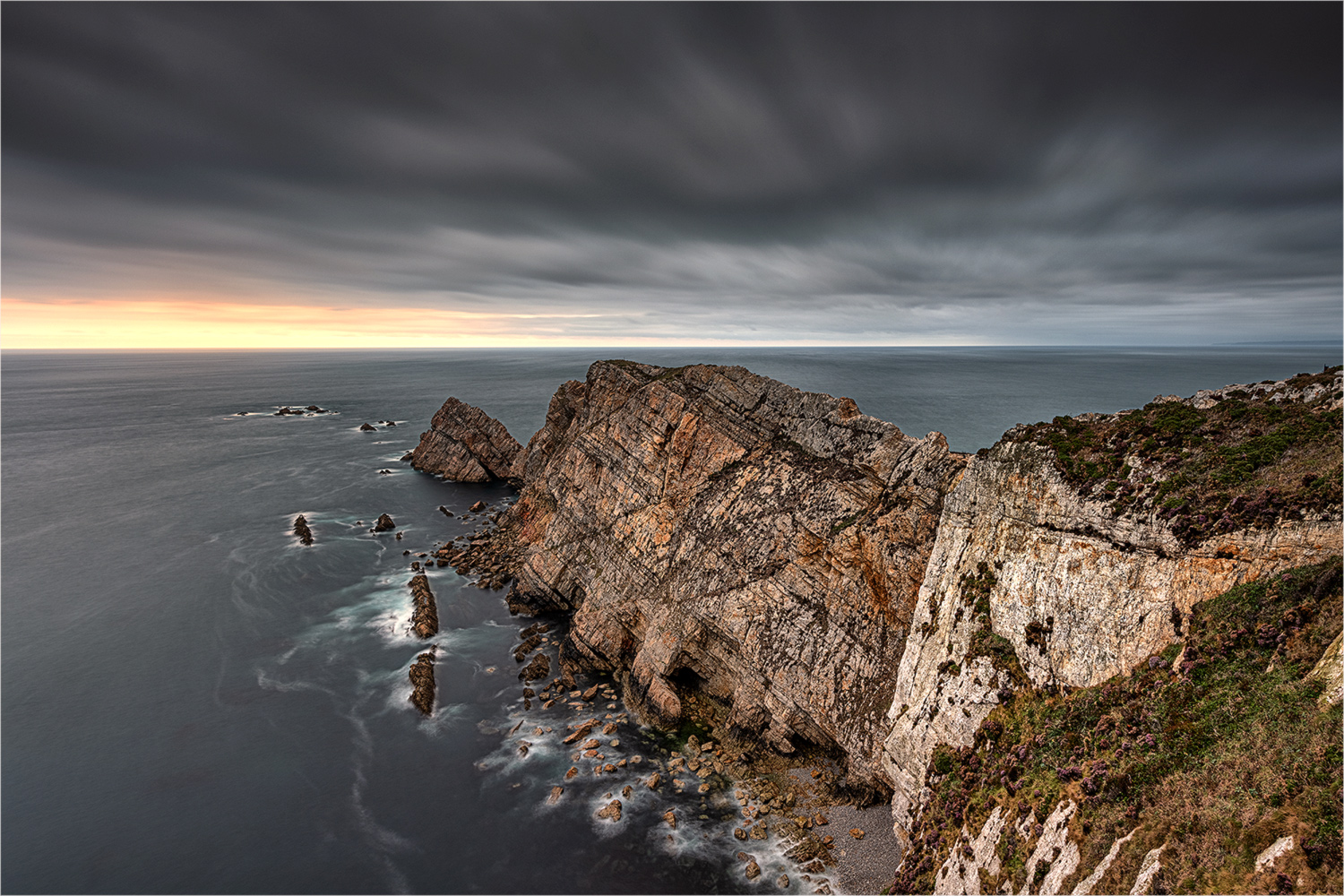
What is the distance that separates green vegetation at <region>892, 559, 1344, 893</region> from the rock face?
3427 inches

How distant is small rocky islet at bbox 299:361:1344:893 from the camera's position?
1844 centimetres

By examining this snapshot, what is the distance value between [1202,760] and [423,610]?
55833 mm

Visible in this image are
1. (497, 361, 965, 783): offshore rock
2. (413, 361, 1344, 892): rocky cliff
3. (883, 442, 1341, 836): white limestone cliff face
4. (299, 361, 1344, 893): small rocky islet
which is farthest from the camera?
(497, 361, 965, 783): offshore rock

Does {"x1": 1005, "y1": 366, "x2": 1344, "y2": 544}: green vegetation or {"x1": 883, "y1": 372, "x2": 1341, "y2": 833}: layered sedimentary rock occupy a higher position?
{"x1": 1005, "y1": 366, "x2": 1344, "y2": 544}: green vegetation

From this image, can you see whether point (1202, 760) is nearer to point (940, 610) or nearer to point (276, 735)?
point (940, 610)

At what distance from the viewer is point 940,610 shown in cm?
2991

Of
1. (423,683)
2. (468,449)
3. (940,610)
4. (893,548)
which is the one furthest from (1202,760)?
(468,449)

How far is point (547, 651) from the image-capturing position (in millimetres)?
49625

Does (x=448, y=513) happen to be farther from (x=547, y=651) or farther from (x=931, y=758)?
(x=931, y=758)

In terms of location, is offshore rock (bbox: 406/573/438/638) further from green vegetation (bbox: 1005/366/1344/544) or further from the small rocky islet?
green vegetation (bbox: 1005/366/1344/544)

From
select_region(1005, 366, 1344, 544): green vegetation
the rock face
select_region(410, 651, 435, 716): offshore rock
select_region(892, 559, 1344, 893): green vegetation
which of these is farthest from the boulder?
the rock face

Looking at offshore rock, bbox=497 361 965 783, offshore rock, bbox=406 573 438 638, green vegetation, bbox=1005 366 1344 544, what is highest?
green vegetation, bbox=1005 366 1344 544

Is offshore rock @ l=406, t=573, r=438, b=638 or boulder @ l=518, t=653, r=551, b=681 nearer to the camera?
boulder @ l=518, t=653, r=551, b=681

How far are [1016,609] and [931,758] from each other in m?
8.60
